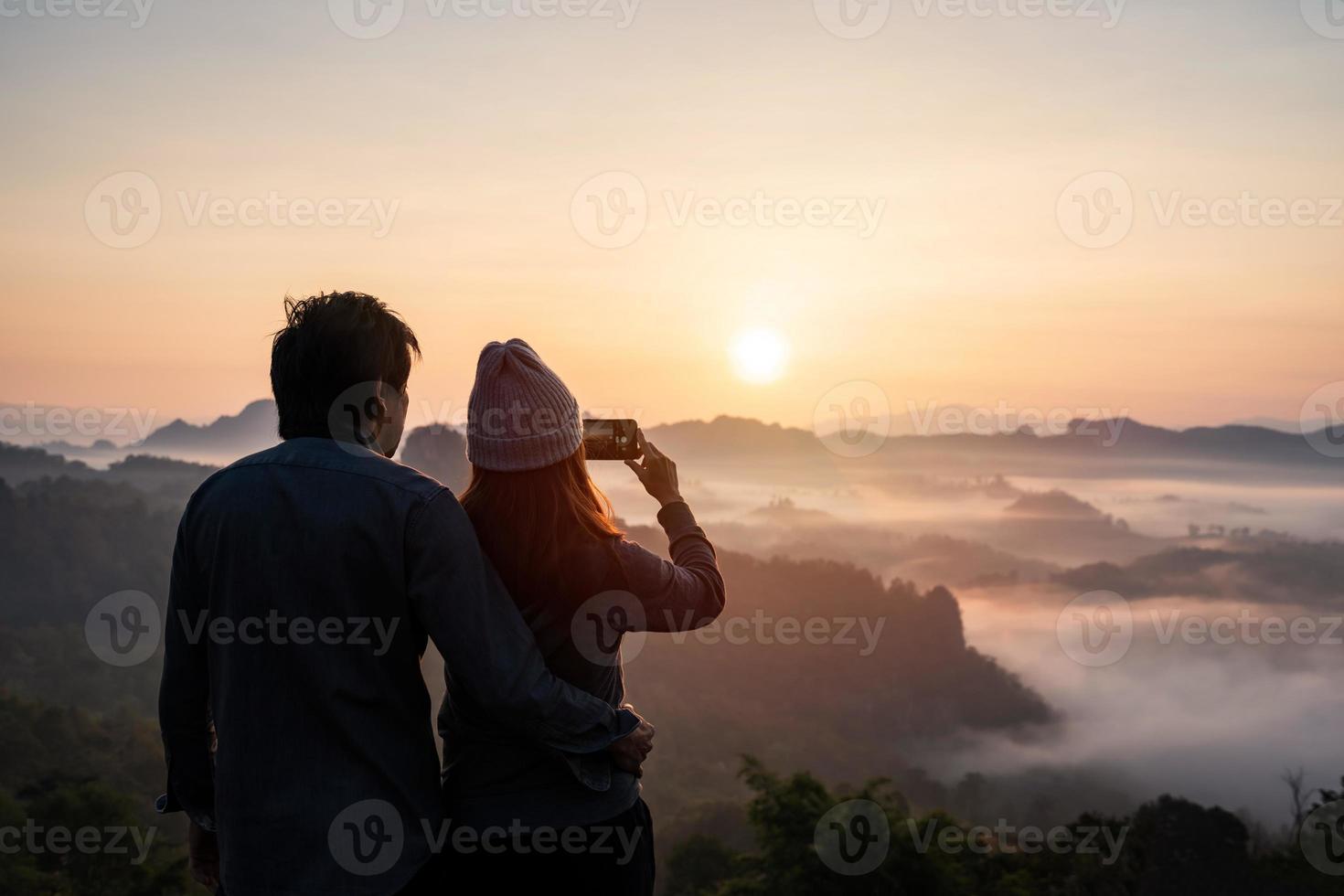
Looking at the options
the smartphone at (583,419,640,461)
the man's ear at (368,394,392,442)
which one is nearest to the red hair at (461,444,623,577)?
the man's ear at (368,394,392,442)

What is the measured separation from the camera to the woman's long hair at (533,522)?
9.68ft

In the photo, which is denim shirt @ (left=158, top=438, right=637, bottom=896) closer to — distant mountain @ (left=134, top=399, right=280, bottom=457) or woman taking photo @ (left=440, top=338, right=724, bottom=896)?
woman taking photo @ (left=440, top=338, right=724, bottom=896)

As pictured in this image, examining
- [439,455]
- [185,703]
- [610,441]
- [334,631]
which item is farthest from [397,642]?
[439,455]

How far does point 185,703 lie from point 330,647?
686 millimetres

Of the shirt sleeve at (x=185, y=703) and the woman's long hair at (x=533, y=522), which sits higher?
the woman's long hair at (x=533, y=522)

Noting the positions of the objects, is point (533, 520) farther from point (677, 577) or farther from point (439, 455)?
point (439, 455)

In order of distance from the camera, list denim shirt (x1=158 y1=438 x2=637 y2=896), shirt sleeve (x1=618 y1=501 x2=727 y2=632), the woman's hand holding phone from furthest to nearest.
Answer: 1. the woman's hand holding phone
2. shirt sleeve (x1=618 y1=501 x2=727 y2=632)
3. denim shirt (x1=158 y1=438 x2=637 y2=896)

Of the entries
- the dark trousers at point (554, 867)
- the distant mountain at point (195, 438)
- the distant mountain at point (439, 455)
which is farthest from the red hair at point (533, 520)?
the distant mountain at point (195, 438)

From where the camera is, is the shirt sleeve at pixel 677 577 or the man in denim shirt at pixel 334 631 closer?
the man in denim shirt at pixel 334 631

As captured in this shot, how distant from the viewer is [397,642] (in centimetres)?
282

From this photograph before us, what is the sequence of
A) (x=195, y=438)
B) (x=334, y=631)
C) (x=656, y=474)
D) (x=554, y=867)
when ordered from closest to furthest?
(x=334, y=631) → (x=554, y=867) → (x=656, y=474) → (x=195, y=438)

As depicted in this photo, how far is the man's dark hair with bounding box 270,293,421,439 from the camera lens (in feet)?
9.28

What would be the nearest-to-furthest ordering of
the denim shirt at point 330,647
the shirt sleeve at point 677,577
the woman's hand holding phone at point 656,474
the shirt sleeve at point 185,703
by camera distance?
the denim shirt at point 330,647 → the shirt sleeve at point 185,703 → the shirt sleeve at point 677,577 → the woman's hand holding phone at point 656,474

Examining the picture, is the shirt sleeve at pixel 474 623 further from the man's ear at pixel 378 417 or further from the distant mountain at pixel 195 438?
the distant mountain at pixel 195 438
